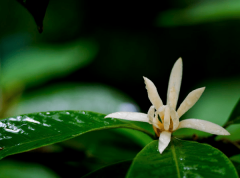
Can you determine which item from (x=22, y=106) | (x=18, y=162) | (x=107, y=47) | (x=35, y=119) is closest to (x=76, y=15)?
(x=107, y=47)

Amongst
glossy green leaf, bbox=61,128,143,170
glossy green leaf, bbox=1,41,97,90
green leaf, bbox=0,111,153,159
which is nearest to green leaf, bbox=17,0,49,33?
green leaf, bbox=0,111,153,159

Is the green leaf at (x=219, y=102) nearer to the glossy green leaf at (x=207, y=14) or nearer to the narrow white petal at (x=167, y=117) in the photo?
the glossy green leaf at (x=207, y=14)

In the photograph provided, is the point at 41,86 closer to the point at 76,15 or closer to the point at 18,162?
the point at 18,162

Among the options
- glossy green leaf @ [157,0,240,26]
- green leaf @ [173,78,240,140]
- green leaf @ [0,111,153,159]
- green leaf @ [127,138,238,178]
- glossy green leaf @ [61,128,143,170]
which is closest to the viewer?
green leaf @ [127,138,238,178]

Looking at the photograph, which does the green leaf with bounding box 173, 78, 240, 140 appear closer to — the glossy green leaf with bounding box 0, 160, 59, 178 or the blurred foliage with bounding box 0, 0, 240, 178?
the blurred foliage with bounding box 0, 0, 240, 178

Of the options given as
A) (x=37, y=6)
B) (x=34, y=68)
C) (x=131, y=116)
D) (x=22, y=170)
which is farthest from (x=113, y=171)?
(x=34, y=68)

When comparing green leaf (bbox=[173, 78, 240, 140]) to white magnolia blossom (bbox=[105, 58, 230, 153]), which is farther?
green leaf (bbox=[173, 78, 240, 140])

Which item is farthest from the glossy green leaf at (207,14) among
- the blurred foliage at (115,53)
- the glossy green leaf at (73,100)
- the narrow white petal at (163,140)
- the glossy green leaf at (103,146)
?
the narrow white petal at (163,140)
